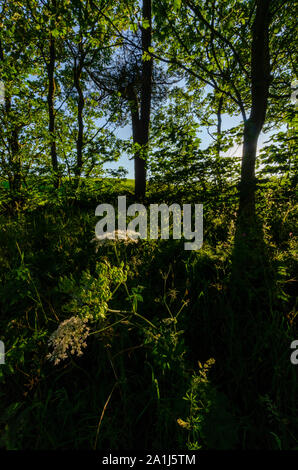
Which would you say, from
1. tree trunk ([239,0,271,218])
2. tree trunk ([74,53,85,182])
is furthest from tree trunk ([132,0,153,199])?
tree trunk ([239,0,271,218])

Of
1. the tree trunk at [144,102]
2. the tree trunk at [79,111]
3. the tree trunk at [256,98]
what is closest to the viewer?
the tree trunk at [256,98]

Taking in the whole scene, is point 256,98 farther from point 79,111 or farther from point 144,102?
point 79,111

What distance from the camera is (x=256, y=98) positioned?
9.88ft

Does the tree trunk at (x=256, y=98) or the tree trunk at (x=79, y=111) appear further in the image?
the tree trunk at (x=79, y=111)

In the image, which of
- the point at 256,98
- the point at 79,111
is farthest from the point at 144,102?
the point at 256,98

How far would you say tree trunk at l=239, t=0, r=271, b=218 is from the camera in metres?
2.79

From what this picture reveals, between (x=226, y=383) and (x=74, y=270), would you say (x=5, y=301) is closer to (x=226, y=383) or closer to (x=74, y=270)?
(x=74, y=270)

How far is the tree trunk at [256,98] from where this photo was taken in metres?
2.79

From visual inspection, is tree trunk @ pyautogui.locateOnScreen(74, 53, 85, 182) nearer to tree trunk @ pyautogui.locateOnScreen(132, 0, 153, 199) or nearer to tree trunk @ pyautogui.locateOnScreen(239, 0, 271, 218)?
tree trunk @ pyautogui.locateOnScreen(132, 0, 153, 199)

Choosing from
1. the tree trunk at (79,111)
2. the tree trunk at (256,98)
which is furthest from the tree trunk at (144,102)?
the tree trunk at (256,98)

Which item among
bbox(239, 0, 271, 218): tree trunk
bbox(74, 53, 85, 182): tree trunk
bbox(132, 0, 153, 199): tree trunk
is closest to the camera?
bbox(239, 0, 271, 218): tree trunk

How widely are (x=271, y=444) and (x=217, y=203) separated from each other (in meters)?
3.17

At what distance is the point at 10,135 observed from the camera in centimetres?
534

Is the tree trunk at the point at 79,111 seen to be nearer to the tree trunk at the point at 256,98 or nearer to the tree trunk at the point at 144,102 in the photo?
the tree trunk at the point at 144,102
